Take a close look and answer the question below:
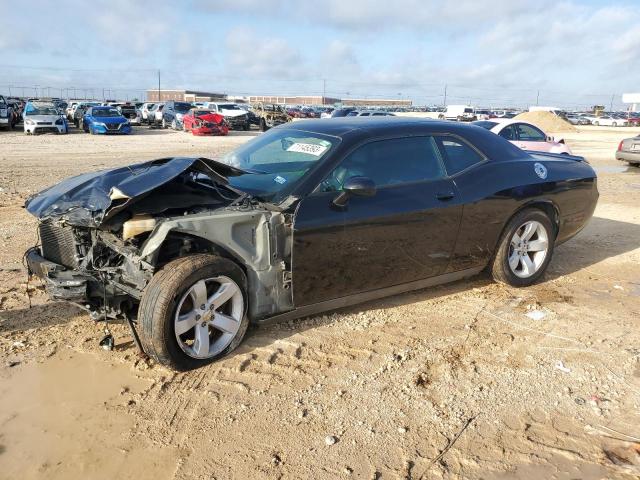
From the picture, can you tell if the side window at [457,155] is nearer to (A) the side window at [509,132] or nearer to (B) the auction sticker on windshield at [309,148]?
(B) the auction sticker on windshield at [309,148]

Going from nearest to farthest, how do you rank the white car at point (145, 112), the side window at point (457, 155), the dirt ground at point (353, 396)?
the dirt ground at point (353, 396), the side window at point (457, 155), the white car at point (145, 112)

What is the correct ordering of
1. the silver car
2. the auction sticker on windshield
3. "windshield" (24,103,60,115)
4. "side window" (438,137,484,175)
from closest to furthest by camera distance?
1. the auction sticker on windshield
2. "side window" (438,137,484,175)
3. the silver car
4. "windshield" (24,103,60,115)

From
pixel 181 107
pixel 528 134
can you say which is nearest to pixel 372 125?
pixel 528 134

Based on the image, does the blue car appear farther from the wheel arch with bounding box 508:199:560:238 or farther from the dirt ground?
the wheel arch with bounding box 508:199:560:238

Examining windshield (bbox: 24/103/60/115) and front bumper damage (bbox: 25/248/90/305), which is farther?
windshield (bbox: 24/103/60/115)

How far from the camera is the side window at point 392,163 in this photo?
4.00m

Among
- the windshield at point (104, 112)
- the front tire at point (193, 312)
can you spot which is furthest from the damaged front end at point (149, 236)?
the windshield at point (104, 112)

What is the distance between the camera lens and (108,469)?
8.69 ft

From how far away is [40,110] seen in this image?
25312 millimetres

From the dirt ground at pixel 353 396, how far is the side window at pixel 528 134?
921 centimetres

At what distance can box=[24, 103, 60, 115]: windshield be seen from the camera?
2499cm

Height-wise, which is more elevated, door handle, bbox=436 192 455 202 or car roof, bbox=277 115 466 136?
car roof, bbox=277 115 466 136

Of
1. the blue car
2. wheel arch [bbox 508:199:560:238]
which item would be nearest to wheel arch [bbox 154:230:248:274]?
wheel arch [bbox 508:199:560:238]

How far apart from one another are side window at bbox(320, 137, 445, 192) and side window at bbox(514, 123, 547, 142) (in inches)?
389
